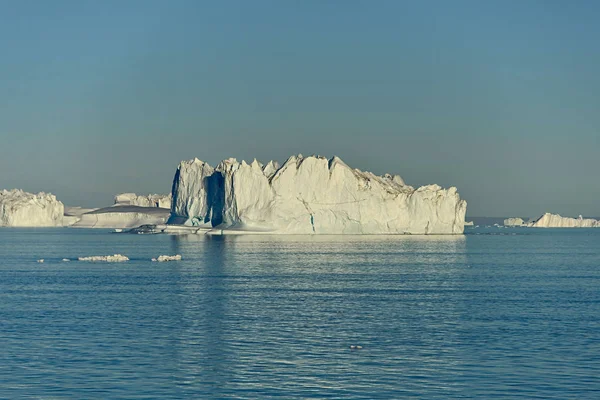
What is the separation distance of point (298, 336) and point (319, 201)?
97.9 metres

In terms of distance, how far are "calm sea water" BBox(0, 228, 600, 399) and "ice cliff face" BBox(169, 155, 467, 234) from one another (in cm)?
6978

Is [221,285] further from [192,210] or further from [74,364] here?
[192,210]

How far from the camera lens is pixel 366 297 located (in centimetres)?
4275

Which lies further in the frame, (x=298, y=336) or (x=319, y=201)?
(x=319, y=201)

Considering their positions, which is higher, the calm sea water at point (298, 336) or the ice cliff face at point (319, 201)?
the ice cliff face at point (319, 201)

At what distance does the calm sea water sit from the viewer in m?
22.3

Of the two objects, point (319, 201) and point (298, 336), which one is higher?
point (319, 201)

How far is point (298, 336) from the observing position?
97.8 feet

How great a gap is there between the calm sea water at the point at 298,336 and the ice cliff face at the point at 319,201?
6978 centimetres

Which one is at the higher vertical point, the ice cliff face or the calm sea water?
the ice cliff face

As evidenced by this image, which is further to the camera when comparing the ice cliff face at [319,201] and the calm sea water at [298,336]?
the ice cliff face at [319,201]

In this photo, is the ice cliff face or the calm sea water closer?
the calm sea water

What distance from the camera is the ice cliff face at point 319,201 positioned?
126 metres

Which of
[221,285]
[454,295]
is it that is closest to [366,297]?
[454,295]
